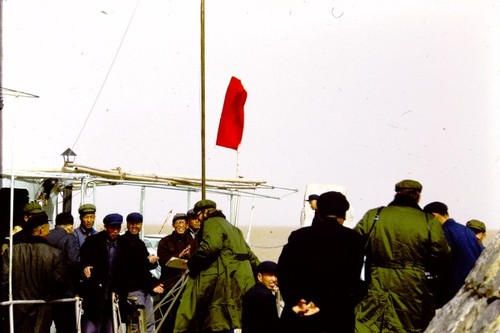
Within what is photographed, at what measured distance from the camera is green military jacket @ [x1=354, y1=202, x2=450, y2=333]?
6.50 metres

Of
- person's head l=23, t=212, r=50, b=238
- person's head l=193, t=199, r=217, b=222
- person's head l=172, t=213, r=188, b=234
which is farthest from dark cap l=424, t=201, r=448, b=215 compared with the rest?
person's head l=172, t=213, r=188, b=234

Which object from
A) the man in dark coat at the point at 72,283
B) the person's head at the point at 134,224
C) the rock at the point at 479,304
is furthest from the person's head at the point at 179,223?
the rock at the point at 479,304

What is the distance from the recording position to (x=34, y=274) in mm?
8703

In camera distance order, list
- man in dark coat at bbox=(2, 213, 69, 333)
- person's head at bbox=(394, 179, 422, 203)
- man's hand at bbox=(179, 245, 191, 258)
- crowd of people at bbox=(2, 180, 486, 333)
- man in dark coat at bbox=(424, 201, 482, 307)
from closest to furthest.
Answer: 1. crowd of people at bbox=(2, 180, 486, 333)
2. person's head at bbox=(394, 179, 422, 203)
3. man in dark coat at bbox=(424, 201, 482, 307)
4. man in dark coat at bbox=(2, 213, 69, 333)
5. man's hand at bbox=(179, 245, 191, 258)

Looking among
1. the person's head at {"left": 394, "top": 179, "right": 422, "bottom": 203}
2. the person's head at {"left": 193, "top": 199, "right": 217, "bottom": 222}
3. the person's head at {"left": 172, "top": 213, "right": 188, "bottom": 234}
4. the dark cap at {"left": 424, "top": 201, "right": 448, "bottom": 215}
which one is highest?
the person's head at {"left": 394, "top": 179, "right": 422, "bottom": 203}

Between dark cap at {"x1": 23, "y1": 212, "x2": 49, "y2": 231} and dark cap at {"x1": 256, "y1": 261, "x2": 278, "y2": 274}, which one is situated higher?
dark cap at {"x1": 23, "y1": 212, "x2": 49, "y2": 231}

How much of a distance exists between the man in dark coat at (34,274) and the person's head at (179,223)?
2544 mm

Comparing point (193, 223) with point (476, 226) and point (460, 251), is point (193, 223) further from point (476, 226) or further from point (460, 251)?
point (460, 251)

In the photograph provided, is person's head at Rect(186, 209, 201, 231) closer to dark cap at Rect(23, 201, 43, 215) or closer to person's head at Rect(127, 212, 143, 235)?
person's head at Rect(127, 212, 143, 235)

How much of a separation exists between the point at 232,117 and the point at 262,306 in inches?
304

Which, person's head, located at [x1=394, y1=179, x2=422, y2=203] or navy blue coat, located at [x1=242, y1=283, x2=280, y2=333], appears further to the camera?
navy blue coat, located at [x1=242, y1=283, x2=280, y2=333]

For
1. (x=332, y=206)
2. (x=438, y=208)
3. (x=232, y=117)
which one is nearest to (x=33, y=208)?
(x=438, y=208)

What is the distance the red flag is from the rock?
10780 mm

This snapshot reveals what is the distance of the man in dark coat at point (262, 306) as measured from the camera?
7398 mm
